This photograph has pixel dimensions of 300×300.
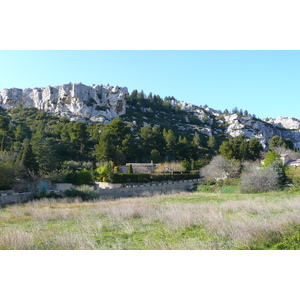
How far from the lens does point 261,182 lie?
70.8 ft

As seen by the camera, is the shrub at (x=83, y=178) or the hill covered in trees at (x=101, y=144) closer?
the shrub at (x=83, y=178)

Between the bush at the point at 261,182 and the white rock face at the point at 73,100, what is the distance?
50431 mm

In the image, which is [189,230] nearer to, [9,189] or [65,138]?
[9,189]

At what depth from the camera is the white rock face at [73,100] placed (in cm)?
7019

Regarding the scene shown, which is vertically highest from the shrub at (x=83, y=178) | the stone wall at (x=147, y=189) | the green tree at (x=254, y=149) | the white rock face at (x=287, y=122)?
the white rock face at (x=287, y=122)

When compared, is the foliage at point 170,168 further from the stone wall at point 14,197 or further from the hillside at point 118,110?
the hillside at point 118,110

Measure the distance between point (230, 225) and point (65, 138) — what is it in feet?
119

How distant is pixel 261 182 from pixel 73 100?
2403 inches

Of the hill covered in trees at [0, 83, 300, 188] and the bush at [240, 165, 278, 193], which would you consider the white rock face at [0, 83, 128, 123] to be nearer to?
the hill covered in trees at [0, 83, 300, 188]

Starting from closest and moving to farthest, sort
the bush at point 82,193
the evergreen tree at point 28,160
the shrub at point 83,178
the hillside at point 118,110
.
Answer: the bush at point 82,193 → the evergreen tree at point 28,160 → the shrub at point 83,178 → the hillside at point 118,110

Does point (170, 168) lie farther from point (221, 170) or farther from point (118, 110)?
point (118, 110)

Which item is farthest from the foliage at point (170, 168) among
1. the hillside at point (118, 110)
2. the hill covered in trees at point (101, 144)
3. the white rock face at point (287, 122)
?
the white rock face at point (287, 122)

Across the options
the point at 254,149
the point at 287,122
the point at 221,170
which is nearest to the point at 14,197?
the point at 221,170

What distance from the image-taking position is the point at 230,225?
256 inches
